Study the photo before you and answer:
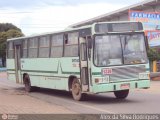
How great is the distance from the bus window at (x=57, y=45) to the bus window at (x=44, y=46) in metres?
0.60

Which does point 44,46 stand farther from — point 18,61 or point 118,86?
point 118,86

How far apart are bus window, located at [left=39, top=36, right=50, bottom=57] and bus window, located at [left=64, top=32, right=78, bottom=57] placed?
2.10 m

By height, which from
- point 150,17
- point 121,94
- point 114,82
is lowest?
point 121,94

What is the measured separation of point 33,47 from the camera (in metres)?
21.8

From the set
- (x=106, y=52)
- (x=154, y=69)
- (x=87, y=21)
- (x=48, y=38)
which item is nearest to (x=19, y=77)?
(x=48, y=38)

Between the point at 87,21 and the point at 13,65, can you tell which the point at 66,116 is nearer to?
the point at 13,65

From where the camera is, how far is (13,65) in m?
24.6

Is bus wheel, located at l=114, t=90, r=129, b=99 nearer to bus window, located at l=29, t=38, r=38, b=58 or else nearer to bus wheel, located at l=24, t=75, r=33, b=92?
bus window, located at l=29, t=38, r=38, b=58

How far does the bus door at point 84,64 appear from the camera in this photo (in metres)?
16.3

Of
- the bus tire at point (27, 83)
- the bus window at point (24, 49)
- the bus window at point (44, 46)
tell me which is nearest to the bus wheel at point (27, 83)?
the bus tire at point (27, 83)

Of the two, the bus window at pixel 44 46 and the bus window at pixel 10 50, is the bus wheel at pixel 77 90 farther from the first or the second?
the bus window at pixel 10 50

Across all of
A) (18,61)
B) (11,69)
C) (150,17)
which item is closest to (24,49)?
(18,61)

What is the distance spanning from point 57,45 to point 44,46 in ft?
4.93

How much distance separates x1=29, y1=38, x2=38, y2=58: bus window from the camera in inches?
844
